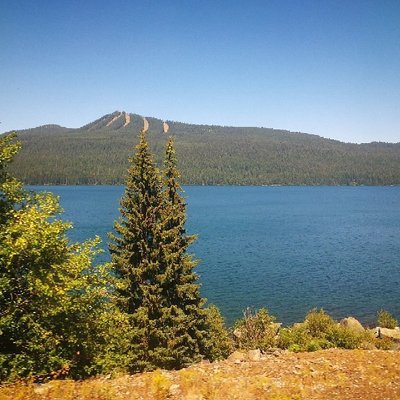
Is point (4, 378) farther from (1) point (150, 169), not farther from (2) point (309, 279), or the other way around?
(2) point (309, 279)

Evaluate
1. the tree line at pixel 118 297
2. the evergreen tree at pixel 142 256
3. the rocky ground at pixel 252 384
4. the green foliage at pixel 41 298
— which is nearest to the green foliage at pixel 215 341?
the tree line at pixel 118 297

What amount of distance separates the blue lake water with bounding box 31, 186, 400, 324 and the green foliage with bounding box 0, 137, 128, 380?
46.4 ft

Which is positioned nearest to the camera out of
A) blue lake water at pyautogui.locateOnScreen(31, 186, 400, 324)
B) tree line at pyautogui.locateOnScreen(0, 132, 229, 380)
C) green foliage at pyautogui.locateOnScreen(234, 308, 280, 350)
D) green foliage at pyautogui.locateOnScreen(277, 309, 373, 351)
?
tree line at pyautogui.locateOnScreen(0, 132, 229, 380)

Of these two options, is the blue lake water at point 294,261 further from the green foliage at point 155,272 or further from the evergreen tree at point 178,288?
the green foliage at point 155,272

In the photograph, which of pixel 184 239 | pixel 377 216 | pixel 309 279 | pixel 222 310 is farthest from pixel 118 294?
pixel 377 216

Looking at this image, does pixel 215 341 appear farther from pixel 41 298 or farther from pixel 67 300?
pixel 41 298

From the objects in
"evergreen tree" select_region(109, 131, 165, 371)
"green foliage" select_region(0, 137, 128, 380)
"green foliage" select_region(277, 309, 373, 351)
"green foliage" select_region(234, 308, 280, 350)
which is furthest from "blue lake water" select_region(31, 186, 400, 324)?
"green foliage" select_region(0, 137, 128, 380)

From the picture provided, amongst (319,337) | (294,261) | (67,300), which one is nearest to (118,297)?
(67,300)

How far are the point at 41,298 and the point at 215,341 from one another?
1864 cm

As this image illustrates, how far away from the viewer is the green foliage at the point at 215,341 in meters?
27.5

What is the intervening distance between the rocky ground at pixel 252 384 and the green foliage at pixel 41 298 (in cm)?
122

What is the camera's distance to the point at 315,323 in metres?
32.8

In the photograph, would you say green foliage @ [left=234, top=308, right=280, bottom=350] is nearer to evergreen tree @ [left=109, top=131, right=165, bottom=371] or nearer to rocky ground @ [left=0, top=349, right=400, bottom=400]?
evergreen tree @ [left=109, top=131, right=165, bottom=371]

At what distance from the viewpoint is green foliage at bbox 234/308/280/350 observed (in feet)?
102
